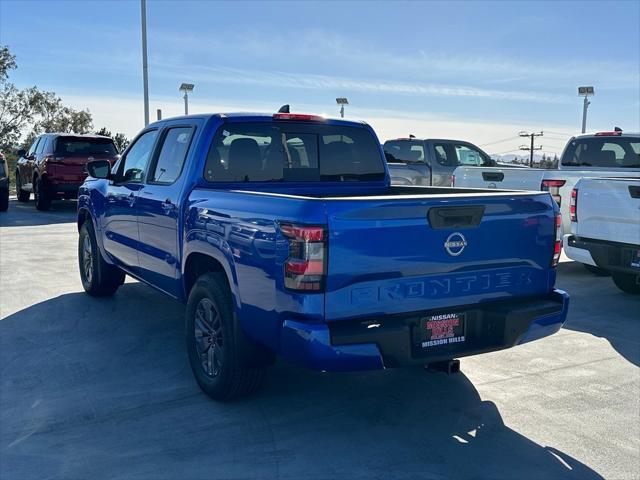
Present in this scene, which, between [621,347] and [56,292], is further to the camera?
[56,292]

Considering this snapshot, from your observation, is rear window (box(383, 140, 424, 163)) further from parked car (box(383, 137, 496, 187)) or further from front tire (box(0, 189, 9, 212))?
front tire (box(0, 189, 9, 212))

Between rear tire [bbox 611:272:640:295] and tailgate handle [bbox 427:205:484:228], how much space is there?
15.3ft

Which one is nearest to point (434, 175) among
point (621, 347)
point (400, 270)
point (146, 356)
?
point (621, 347)

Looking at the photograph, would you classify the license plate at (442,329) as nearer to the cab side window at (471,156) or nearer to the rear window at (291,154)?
the rear window at (291,154)

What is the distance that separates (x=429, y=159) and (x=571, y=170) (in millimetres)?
5074

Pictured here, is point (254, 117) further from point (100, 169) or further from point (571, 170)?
point (571, 170)

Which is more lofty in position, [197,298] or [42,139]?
[42,139]

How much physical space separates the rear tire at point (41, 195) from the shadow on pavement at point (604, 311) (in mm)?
12627

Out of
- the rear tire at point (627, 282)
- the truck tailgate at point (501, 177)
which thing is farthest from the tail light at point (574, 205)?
the truck tailgate at point (501, 177)

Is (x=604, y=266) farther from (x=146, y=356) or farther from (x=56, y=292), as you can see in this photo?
(x=56, y=292)

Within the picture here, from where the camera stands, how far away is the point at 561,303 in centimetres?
409

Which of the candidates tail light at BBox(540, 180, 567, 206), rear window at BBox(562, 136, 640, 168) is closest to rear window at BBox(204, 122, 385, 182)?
tail light at BBox(540, 180, 567, 206)

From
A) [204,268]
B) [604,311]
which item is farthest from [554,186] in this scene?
[204,268]

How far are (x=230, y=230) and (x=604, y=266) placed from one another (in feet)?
15.7
